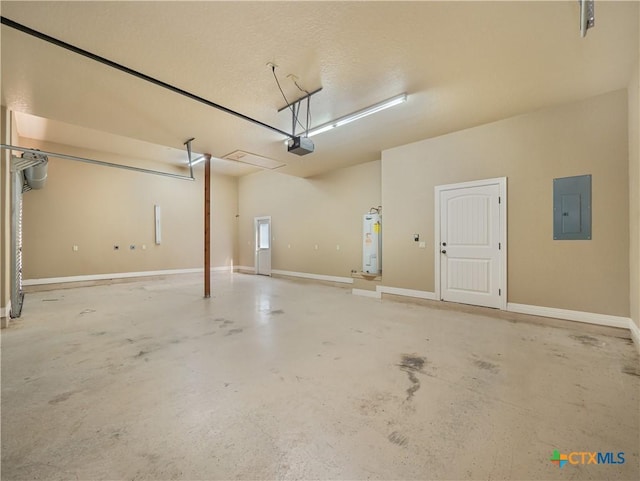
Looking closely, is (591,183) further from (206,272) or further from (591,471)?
(206,272)

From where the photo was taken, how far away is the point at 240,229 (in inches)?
419

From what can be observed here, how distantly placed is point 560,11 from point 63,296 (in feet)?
29.6

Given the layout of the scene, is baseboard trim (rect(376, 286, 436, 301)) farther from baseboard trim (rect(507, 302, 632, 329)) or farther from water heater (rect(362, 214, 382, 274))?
baseboard trim (rect(507, 302, 632, 329))

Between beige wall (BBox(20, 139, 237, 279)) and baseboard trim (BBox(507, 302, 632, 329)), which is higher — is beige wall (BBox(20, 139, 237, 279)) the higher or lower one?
the higher one

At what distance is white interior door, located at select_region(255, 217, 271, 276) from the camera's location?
367 inches

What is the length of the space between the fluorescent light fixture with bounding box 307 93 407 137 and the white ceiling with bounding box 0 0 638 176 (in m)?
0.11

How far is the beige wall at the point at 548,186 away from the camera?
3.41 meters

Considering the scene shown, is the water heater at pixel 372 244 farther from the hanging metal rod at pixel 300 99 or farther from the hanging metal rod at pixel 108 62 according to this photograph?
the hanging metal rod at pixel 108 62

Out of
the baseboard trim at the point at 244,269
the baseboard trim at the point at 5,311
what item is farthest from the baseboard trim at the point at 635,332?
the baseboard trim at the point at 244,269

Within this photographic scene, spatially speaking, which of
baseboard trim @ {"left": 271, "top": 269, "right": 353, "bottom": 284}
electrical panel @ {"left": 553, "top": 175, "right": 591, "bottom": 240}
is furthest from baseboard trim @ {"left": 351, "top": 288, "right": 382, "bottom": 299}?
electrical panel @ {"left": 553, "top": 175, "right": 591, "bottom": 240}

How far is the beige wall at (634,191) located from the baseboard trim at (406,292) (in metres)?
2.46

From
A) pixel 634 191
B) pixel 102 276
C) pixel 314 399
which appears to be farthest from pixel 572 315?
pixel 102 276

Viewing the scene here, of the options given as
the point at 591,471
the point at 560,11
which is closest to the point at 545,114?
the point at 560,11

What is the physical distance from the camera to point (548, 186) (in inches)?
153
